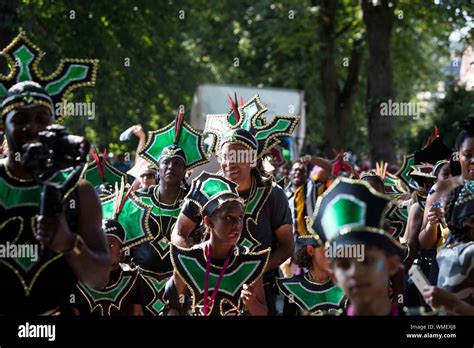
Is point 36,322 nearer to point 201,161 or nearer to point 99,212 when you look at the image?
point 99,212

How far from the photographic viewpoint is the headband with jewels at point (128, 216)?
800cm

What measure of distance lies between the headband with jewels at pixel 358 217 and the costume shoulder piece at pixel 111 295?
2.76m

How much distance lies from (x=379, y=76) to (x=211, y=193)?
13896 mm

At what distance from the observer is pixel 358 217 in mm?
4801

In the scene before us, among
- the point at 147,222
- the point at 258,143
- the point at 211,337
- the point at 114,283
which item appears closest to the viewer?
the point at 211,337

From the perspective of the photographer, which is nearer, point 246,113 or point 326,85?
point 246,113

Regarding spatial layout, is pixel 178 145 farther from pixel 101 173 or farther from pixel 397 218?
pixel 397 218

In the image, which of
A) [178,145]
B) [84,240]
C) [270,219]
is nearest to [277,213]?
[270,219]

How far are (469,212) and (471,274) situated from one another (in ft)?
1.22

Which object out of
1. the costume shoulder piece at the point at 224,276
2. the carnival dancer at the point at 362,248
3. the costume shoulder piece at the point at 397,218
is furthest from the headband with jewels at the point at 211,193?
the carnival dancer at the point at 362,248

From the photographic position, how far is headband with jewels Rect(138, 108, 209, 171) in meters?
9.33

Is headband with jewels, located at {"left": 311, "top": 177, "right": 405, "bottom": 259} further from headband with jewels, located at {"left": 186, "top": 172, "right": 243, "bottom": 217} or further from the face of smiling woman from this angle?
the face of smiling woman

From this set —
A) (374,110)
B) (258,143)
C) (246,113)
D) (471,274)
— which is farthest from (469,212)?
(374,110)

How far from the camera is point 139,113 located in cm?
2533
